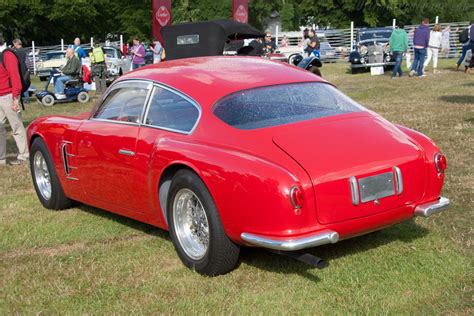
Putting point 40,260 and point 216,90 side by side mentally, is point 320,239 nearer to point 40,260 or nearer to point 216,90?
point 216,90

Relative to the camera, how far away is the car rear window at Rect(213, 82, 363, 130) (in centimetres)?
474

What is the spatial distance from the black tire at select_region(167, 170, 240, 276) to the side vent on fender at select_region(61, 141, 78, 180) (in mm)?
1803

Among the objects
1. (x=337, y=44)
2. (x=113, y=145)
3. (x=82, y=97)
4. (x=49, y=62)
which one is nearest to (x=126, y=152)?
(x=113, y=145)

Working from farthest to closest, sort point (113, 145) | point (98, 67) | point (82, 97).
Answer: point (98, 67) < point (82, 97) < point (113, 145)

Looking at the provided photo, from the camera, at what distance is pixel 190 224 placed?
4.83 metres

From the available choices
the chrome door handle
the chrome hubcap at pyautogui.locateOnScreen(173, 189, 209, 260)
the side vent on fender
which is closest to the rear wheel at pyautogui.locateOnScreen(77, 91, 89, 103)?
the side vent on fender

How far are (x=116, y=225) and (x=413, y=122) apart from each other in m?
7.03

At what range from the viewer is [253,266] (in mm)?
4809

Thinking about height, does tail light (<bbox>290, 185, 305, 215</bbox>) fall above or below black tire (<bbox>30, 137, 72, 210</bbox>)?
above

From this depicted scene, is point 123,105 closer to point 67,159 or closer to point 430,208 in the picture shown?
point 67,159

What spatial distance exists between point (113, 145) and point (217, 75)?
1075 millimetres

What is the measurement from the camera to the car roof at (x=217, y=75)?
502 centimetres

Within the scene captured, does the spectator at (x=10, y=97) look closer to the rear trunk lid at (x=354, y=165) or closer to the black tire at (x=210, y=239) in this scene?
the black tire at (x=210, y=239)

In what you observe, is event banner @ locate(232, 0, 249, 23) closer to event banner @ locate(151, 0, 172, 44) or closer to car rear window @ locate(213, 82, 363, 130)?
event banner @ locate(151, 0, 172, 44)
